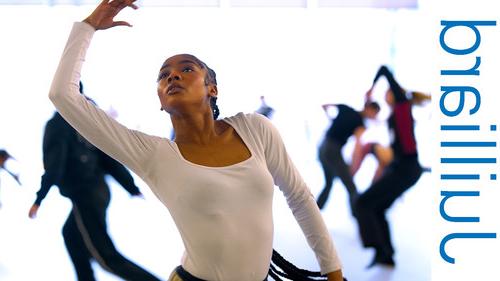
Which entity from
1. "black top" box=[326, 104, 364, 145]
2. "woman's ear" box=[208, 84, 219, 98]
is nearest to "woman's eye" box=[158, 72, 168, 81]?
"woman's ear" box=[208, 84, 219, 98]

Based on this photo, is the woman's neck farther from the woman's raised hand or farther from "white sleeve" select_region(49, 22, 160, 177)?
the woman's raised hand

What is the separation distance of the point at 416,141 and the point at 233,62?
1072 mm

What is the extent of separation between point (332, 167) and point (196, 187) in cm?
197

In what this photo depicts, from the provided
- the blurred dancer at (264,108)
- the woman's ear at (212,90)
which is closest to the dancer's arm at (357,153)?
the blurred dancer at (264,108)

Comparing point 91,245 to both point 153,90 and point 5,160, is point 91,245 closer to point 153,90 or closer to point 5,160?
point 5,160

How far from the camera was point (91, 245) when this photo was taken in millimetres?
3039

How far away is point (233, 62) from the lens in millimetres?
3059

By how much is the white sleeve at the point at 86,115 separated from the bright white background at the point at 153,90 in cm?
174

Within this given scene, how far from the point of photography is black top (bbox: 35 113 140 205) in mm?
3057

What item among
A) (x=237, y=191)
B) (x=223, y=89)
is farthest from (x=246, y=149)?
(x=223, y=89)

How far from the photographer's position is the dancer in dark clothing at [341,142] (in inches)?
123

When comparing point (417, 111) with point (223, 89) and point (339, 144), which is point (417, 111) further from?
point (223, 89)

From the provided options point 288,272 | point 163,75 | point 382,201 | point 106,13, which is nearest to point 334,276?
point 288,272

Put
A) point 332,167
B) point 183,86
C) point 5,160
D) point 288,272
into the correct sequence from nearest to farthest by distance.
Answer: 1. point 183,86
2. point 288,272
3. point 5,160
4. point 332,167
